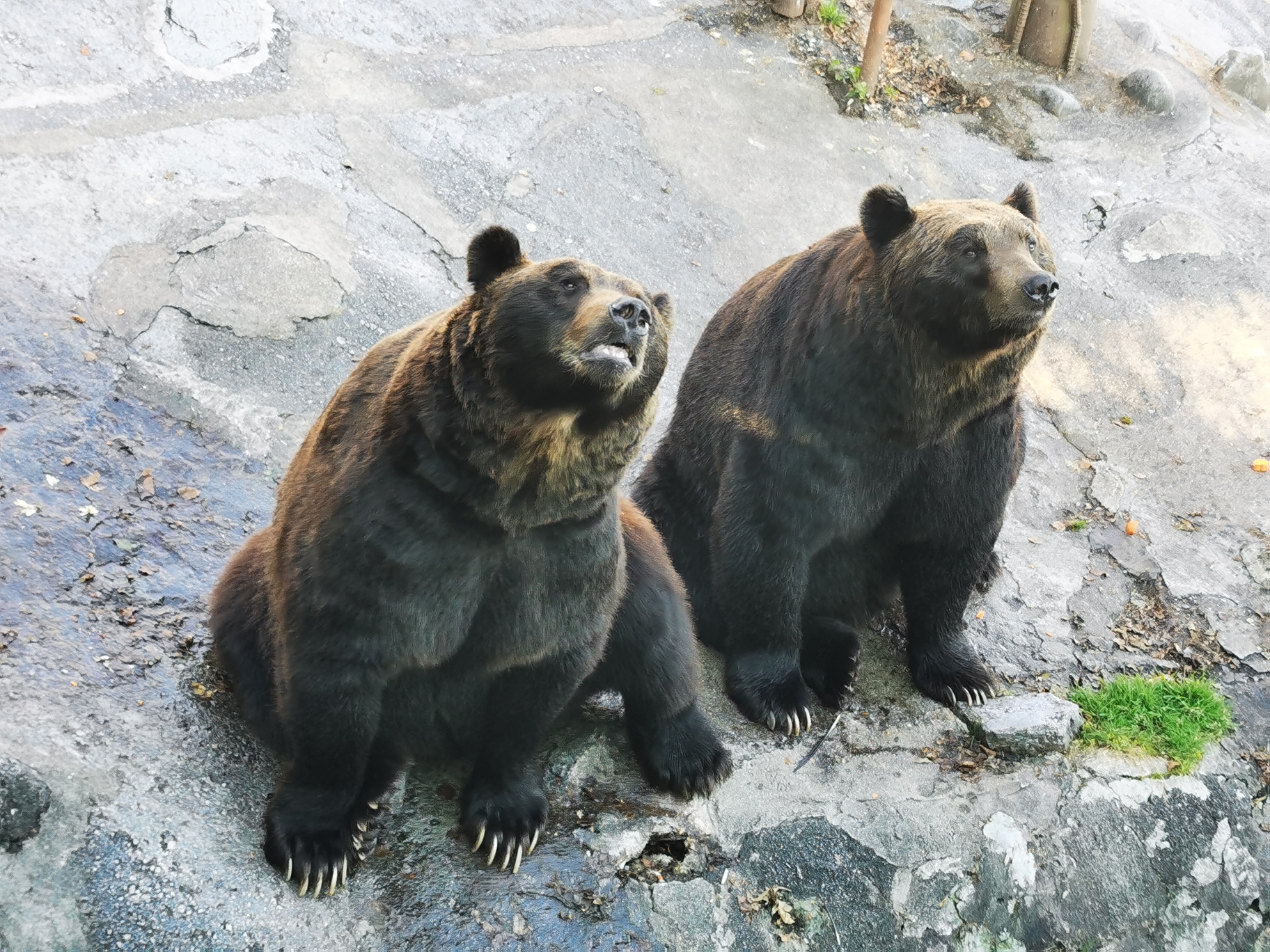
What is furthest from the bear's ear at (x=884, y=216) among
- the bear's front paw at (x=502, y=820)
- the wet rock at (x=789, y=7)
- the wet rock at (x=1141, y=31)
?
the wet rock at (x=1141, y=31)

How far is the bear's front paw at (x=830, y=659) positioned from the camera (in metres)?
5.35

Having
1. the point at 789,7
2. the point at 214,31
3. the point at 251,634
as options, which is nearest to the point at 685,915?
the point at 251,634

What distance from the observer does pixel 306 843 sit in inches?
152

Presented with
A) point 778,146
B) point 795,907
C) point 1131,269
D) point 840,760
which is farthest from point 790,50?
point 795,907

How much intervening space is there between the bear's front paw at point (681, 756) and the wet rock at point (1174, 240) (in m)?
6.14

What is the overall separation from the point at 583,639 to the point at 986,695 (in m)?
2.31

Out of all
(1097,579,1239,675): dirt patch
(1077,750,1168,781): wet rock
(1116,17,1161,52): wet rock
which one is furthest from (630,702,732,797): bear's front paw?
(1116,17,1161,52): wet rock

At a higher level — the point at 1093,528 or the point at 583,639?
the point at 583,639

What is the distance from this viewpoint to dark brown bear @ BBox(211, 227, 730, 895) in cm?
339

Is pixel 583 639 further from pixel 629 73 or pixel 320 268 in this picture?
pixel 629 73

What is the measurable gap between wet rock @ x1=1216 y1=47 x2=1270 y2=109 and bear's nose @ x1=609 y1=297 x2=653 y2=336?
Answer: 10023 millimetres

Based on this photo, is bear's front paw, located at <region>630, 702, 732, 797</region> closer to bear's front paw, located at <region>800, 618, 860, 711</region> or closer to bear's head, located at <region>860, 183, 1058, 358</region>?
bear's front paw, located at <region>800, 618, 860, 711</region>

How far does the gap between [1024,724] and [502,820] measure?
7.75ft

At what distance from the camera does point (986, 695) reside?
5.46 metres
